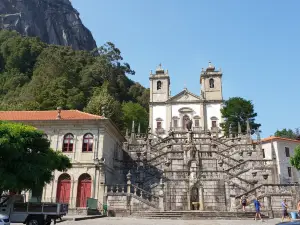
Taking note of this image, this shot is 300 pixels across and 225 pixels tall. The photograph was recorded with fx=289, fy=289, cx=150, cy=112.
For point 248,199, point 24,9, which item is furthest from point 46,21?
point 248,199

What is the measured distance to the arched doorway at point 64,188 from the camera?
22.9 meters

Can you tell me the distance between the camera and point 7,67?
6731 centimetres

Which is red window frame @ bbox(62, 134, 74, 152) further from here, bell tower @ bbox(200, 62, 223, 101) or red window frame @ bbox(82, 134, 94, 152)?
bell tower @ bbox(200, 62, 223, 101)

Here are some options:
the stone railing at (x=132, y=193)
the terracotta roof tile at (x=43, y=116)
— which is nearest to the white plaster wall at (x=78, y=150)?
the terracotta roof tile at (x=43, y=116)

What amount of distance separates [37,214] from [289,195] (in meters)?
17.2

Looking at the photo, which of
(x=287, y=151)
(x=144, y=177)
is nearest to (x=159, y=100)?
(x=287, y=151)

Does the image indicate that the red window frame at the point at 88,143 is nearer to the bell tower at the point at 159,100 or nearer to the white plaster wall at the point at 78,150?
the white plaster wall at the point at 78,150

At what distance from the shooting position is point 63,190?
75.8 ft

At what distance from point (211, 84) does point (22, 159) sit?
48002mm

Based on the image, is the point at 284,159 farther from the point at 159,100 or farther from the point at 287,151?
the point at 159,100

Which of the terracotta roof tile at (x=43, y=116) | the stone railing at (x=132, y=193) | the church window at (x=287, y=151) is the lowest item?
the stone railing at (x=132, y=193)

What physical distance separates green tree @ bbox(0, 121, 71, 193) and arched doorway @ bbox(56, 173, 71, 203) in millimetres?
9438

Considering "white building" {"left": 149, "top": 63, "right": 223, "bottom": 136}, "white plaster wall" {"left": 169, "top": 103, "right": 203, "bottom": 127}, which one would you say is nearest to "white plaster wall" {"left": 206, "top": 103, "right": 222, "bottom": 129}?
"white building" {"left": 149, "top": 63, "right": 223, "bottom": 136}

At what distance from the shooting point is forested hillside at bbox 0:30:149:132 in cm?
4506
